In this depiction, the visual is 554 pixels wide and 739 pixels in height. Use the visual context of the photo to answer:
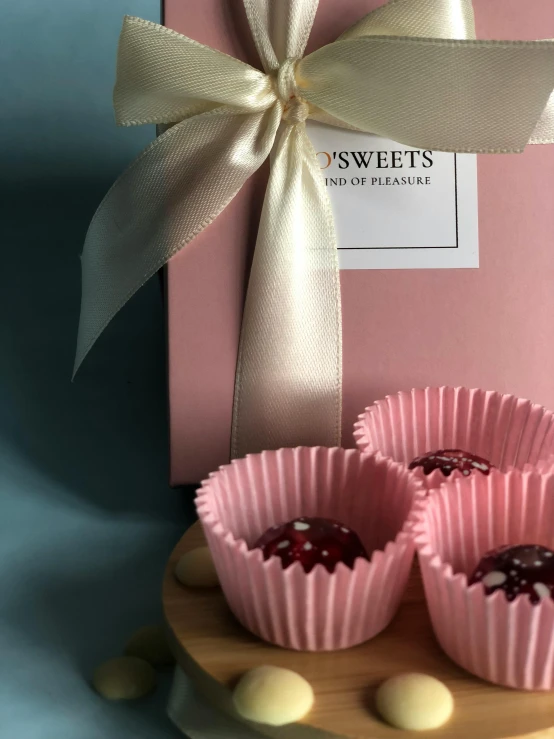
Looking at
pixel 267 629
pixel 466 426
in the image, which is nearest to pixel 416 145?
pixel 466 426

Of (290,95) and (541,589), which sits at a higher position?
(290,95)

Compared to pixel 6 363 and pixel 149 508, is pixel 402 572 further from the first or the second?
pixel 6 363

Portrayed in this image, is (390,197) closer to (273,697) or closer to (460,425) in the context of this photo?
(460,425)

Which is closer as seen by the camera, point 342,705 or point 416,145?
point 342,705

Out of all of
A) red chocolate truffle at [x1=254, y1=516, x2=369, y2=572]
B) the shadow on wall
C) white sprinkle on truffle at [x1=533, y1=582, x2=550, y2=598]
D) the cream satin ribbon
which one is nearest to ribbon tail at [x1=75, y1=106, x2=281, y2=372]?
the cream satin ribbon

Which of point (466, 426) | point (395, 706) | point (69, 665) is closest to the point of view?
point (395, 706)

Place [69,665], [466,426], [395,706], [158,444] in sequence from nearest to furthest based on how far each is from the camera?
[395,706], [69,665], [466,426], [158,444]

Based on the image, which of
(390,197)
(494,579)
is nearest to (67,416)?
(390,197)
